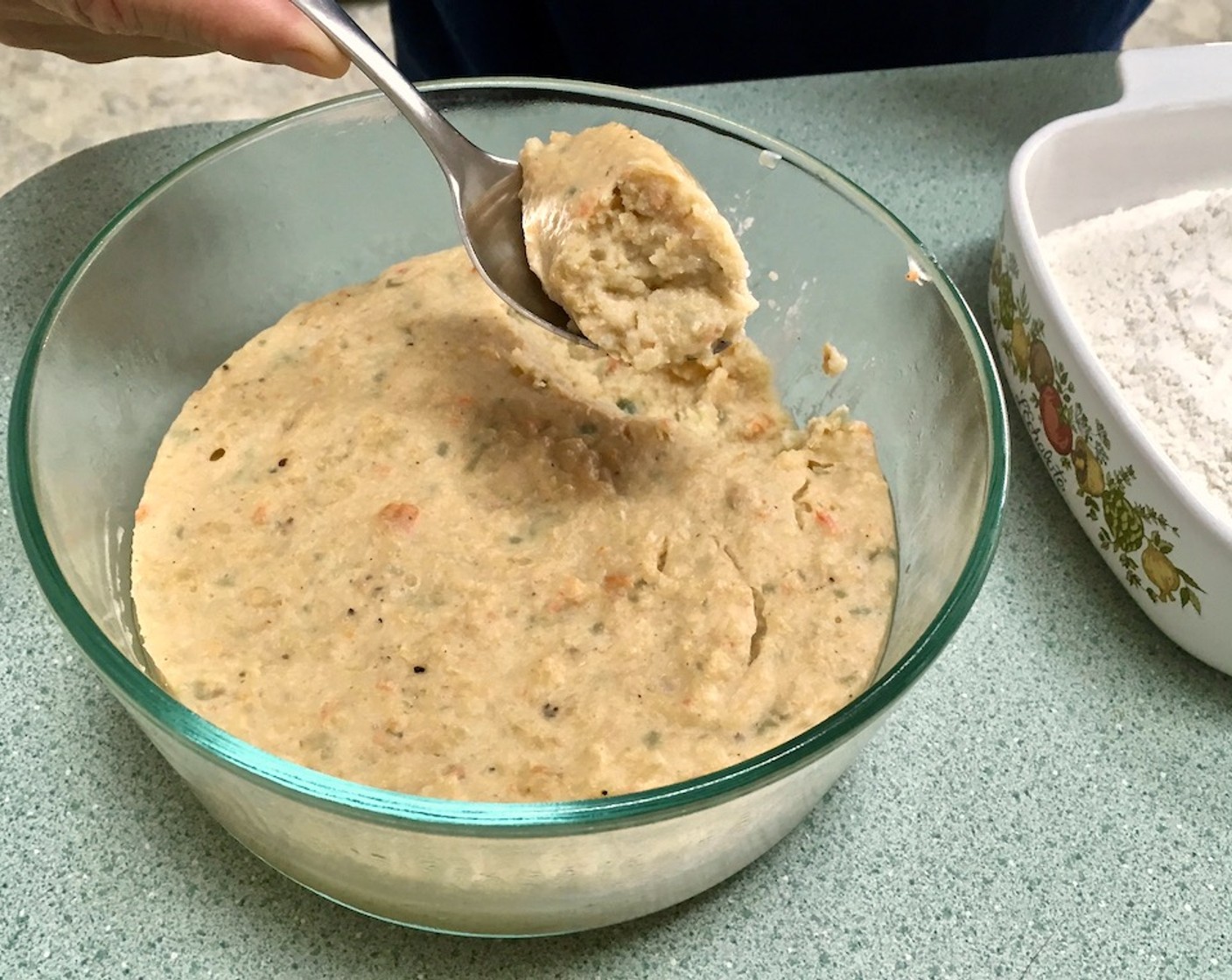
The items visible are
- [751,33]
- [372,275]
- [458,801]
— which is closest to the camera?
[458,801]

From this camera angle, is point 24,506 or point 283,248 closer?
point 24,506

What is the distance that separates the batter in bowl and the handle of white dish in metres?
0.63

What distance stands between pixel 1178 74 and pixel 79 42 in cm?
117

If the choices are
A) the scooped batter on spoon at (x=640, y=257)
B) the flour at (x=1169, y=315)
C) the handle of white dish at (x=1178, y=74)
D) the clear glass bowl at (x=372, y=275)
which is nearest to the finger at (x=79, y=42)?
the clear glass bowl at (x=372, y=275)

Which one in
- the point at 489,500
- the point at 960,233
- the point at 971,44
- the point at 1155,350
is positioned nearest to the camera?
the point at 489,500

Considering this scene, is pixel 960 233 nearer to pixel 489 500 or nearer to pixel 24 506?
pixel 489 500

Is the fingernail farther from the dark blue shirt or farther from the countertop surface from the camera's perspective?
the dark blue shirt

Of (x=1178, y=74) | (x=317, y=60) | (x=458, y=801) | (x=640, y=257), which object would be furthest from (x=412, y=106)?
(x=1178, y=74)

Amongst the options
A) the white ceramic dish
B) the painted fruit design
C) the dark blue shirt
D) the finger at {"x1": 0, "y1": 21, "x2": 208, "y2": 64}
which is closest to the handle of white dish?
the white ceramic dish

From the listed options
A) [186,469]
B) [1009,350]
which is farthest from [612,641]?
[1009,350]

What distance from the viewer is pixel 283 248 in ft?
3.98

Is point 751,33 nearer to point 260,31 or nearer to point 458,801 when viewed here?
point 260,31

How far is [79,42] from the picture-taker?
1120 mm

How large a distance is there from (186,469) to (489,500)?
0.27 meters
